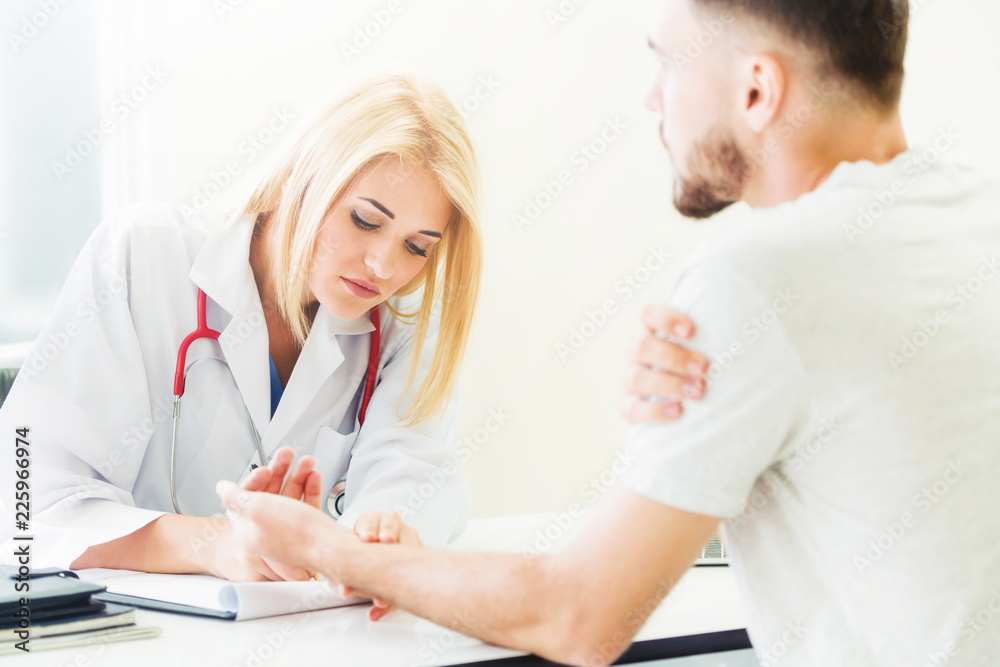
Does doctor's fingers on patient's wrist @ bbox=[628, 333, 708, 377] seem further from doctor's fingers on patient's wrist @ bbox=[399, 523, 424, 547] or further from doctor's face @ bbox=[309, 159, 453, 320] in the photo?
doctor's face @ bbox=[309, 159, 453, 320]

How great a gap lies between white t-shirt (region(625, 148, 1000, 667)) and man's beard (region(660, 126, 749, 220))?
0.56 feet

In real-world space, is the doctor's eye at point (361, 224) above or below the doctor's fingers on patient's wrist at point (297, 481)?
above

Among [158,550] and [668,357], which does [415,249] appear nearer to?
[158,550]

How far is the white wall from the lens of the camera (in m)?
2.43

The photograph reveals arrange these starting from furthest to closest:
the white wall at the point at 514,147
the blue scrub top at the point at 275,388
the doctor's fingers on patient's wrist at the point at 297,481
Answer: the white wall at the point at 514,147
the blue scrub top at the point at 275,388
the doctor's fingers on patient's wrist at the point at 297,481

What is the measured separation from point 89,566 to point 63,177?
1.65m

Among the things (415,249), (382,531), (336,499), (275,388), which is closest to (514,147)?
(415,249)

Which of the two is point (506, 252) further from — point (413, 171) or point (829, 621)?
point (829, 621)

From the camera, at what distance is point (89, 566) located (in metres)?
1.15

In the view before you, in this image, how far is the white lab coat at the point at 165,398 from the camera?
123 centimetres

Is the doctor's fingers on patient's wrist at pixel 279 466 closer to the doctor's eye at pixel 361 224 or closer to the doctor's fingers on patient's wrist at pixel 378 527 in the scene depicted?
the doctor's fingers on patient's wrist at pixel 378 527

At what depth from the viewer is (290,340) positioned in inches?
62.4

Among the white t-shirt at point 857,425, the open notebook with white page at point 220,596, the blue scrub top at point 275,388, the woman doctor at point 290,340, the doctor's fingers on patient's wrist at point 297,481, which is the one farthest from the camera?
the blue scrub top at point 275,388

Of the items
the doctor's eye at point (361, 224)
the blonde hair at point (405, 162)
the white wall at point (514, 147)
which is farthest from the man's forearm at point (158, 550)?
the white wall at point (514, 147)
